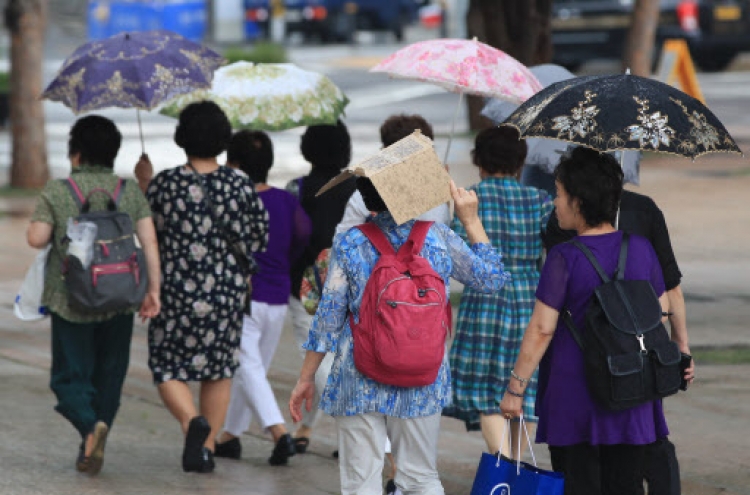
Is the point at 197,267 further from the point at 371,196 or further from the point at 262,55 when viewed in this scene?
the point at 262,55

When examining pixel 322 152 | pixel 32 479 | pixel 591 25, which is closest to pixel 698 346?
pixel 322 152

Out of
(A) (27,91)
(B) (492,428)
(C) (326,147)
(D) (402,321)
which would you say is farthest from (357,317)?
(A) (27,91)

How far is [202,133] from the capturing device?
22.2 ft

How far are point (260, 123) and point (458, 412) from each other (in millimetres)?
1964

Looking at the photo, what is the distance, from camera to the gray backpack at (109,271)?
662 cm

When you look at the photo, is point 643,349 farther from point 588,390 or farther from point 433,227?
point 433,227

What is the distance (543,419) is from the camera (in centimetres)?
493

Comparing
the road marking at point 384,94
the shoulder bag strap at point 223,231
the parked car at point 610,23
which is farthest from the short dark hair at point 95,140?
the parked car at point 610,23

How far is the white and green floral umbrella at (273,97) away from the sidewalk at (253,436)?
1606 millimetres

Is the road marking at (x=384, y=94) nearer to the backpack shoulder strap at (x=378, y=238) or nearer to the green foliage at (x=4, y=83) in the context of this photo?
the green foliage at (x=4, y=83)

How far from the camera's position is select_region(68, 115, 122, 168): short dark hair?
6.80m

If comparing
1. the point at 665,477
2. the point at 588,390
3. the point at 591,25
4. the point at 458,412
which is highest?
the point at 588,390

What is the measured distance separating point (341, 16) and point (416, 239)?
120ft

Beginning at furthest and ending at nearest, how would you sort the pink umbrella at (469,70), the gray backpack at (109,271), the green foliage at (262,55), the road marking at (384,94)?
the green foliage at (262,55) → the road marking at (384,94) → the pink umbrella at (469,70) → the gray backpack at (109,271)
